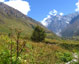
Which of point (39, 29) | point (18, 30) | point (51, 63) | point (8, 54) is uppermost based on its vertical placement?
point (39, 29)

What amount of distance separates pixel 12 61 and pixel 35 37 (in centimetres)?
3054

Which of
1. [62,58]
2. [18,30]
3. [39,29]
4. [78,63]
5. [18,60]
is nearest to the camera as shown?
[18,30]

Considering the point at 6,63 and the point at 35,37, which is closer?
the point at 6,63

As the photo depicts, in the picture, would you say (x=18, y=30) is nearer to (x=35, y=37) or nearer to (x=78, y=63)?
(x=78, y=63)

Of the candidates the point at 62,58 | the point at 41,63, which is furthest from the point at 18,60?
the point at 62,58

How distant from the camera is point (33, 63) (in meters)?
7.18

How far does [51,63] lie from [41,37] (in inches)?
1108

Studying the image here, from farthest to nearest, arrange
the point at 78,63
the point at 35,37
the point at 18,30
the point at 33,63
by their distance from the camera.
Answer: the point at 35,37, the point at 33,63, the point at 78,63, the point at 18,30

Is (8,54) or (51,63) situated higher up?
(8,54)

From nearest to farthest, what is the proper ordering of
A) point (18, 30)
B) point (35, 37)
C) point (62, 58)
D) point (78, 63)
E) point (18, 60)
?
1. point (18, 30)
2. point (18, 60)
3. point (78, 63)
4. point (62, 58)
5. point (35, 37)

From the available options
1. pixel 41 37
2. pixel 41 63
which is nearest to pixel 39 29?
pixel 41 37

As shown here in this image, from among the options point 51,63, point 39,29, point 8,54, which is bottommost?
point 51,63

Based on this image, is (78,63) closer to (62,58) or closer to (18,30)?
(18,30)

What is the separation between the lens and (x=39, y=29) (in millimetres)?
42375
